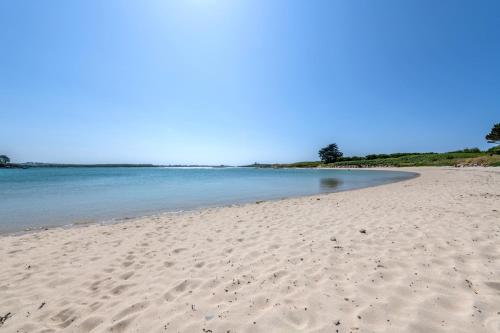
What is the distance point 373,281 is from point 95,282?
15.1 ft

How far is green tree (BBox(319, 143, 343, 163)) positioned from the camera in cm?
12031

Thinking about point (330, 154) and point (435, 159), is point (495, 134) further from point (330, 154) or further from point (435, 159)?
point (330, 154)

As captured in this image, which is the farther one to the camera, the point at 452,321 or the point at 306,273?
the point at 306,273

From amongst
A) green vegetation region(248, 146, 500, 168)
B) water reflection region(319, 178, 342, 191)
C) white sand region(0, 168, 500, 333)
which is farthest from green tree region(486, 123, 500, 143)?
white sand region(0, 168, 500, 333)

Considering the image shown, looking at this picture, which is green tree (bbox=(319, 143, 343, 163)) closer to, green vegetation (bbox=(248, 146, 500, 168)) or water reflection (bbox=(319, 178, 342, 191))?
green vegetation (bbox=(248, 146, 500, 168))

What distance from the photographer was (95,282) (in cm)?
430

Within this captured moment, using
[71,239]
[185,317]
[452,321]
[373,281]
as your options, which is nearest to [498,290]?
[452,321]

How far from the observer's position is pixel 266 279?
4.00 meters

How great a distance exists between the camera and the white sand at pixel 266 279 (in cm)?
293

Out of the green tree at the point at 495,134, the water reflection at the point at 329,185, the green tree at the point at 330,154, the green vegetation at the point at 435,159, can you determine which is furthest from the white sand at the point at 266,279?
the green tree at the point at 330,154

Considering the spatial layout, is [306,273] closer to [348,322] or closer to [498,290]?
[348,322]

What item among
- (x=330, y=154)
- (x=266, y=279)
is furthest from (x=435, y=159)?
(x=266, y=279)

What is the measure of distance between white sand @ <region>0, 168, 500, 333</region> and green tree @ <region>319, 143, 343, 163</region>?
388 feet

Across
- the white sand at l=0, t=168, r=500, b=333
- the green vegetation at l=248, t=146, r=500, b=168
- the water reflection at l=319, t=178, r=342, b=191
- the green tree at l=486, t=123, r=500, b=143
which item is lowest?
the water reflection at l=319, t=178, r=342, b=191
